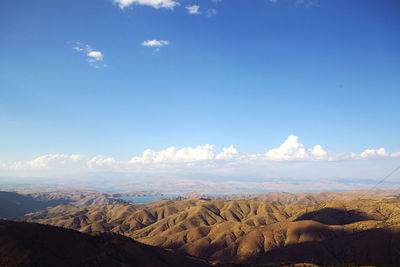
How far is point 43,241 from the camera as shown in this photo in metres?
108

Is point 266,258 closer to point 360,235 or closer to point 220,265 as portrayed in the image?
point 220,265

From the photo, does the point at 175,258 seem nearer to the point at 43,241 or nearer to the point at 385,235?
the point at 43,241

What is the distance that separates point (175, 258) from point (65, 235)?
54.9 metres

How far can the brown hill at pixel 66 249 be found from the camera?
97.2m

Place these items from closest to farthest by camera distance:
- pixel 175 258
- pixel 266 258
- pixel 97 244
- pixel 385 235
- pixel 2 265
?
pixel 2 265
pixel 97 244
pixel 175 258
pixel 385 235
pixel 266 258

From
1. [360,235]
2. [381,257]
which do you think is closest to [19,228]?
[381,257]

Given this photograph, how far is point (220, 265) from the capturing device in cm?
14850

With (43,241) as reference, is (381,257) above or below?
below

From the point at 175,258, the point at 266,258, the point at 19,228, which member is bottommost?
the point at 266,258

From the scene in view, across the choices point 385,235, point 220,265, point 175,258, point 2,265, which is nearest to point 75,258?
point 2,265

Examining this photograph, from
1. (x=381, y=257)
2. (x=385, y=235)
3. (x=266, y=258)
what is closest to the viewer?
(x=381, y=257)

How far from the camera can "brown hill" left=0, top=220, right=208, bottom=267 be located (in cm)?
9725

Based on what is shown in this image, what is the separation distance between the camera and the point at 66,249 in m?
110

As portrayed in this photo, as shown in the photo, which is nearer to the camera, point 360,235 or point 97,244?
point 97,244
